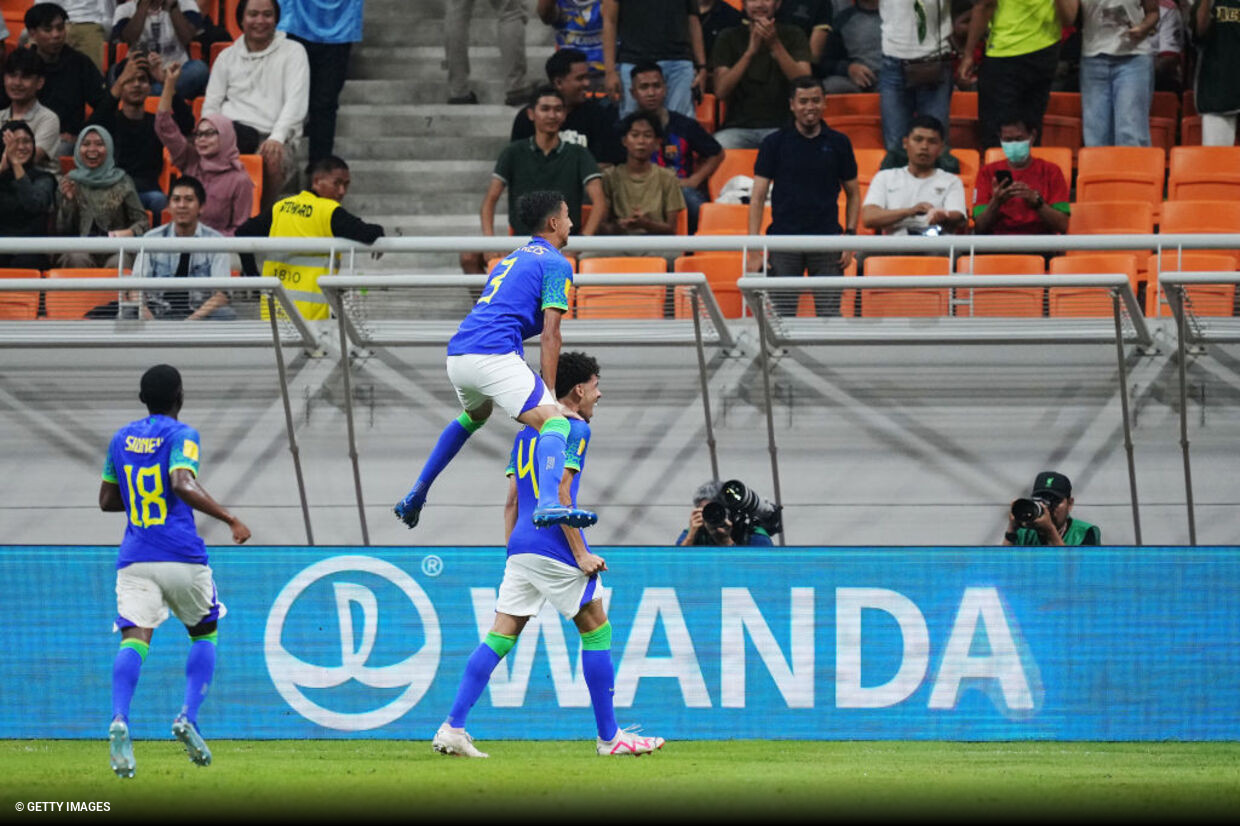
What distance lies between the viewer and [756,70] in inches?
609

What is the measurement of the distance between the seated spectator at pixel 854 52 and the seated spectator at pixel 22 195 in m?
6.88

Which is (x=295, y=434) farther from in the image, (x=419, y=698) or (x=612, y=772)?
(x=612, y=772)

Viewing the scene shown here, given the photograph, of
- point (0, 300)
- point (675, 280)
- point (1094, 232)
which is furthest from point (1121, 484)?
point (0, 300)

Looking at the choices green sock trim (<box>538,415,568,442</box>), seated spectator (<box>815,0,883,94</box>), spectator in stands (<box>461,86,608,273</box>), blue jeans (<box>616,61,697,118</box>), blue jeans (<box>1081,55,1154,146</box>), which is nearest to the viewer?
green sock trim (<box>538,415,568,442</box>)

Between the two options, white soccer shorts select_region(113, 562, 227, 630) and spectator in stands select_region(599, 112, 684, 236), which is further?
spectator in stands select_region(599, 112, 684, 236)

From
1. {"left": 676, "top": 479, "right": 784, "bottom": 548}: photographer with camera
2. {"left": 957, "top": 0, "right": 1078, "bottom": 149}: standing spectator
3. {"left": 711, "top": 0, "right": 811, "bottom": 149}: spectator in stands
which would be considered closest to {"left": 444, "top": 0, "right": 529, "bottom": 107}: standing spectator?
{"left": 711, "top": 0, "right": 811, "bottom": 149}: spectator in stands

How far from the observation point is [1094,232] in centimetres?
1418

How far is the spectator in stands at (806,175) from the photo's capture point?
1342 cm

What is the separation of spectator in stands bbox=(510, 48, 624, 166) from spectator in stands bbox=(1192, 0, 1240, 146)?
5.00 metres

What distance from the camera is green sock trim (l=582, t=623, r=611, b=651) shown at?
8.55 meters

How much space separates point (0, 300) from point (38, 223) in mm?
1712

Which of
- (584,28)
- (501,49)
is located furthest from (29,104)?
(584,28)

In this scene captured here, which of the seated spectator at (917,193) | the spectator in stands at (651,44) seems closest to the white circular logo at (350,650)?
the seated spectator at (917,193)

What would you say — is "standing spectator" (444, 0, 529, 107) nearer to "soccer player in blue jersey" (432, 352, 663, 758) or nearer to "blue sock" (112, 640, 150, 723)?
"soccer player in blue jersey" (432, 352, 663, 758)
